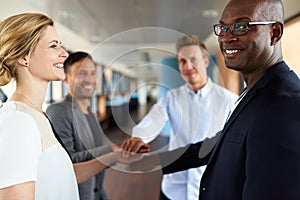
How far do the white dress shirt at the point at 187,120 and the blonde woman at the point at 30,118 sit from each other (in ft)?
1.85

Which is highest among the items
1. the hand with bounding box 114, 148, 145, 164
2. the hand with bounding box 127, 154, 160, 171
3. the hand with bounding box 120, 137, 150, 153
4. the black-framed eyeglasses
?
the black-framed eyeglasses

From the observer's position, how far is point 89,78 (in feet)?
4.79

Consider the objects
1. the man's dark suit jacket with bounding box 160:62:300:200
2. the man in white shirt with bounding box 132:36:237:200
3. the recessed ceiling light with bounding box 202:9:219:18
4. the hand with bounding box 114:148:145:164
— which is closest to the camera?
the man's dark suit jacket with bounding box 160:62:300:200

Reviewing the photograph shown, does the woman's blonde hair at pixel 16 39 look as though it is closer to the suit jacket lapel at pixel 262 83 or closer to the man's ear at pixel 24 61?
the man's ear at pixel 24 61

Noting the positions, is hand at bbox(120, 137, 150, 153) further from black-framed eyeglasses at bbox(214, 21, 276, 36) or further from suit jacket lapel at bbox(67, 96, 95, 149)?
black-framed eyeglasses at bbox(214, 21, 276, 36)

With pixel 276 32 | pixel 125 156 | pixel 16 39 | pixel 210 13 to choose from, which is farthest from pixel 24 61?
pixel 210 13

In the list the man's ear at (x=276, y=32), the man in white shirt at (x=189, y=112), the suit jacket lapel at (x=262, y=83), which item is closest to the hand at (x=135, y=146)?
the man in white shirt at (x=189, y=112)

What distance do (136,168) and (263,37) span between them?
27.0 inches

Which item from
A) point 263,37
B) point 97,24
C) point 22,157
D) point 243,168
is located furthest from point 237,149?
point 97,24

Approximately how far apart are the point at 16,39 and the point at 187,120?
788 millimetres

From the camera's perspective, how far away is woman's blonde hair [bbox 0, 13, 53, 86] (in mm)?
853

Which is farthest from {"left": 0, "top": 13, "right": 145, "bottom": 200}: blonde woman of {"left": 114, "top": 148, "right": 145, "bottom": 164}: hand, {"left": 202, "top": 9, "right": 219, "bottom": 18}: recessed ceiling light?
{"left": 202, "top": 9, "right": 219, "bottom": 18}: recessed ceiling light

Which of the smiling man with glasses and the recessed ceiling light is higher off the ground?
the recessed ceiling light

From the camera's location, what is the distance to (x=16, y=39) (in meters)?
0.85
